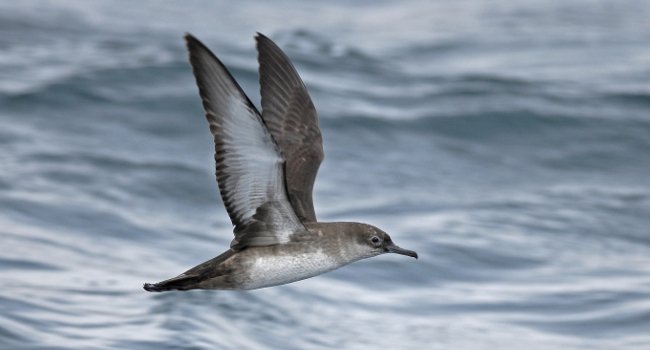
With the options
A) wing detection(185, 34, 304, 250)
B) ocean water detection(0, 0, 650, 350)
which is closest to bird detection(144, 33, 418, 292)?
wing detection(185, 34, 304, 250)

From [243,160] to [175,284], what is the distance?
0.87m

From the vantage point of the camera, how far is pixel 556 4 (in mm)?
24250

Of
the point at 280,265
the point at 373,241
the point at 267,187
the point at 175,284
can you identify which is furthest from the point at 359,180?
the point at 175,284

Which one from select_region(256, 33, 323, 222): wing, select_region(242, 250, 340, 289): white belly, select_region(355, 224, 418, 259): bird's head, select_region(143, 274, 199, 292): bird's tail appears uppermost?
select_region(256, 33, 323, 222): wing

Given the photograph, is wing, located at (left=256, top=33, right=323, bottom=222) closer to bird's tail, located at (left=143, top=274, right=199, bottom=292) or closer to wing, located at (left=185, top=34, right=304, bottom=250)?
wing, located at (left=185, top=34, right=304, bottom=250)

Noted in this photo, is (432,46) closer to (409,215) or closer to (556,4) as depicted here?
(556,4)

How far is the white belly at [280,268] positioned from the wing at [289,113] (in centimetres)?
98

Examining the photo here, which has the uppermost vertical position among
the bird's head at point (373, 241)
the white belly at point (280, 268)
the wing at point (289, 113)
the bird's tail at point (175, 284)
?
the wing at point (289, 113)

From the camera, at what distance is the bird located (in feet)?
23.5

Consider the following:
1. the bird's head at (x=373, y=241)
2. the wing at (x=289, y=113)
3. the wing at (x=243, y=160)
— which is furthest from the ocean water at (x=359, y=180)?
the wing at (x=243, y=160)

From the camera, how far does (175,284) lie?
770 cm

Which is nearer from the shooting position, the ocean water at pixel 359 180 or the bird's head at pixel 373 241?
the bird's head at pixel 373 241

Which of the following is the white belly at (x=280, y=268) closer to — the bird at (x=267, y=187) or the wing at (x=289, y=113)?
the bird at (x=267, y=187)

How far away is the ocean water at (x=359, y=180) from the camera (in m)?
11.7
